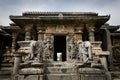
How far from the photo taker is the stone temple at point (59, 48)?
27.1 ft

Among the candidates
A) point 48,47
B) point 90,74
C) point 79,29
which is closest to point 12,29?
point 48,47

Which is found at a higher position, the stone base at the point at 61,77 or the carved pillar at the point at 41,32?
the carved pillar at the point at 41,32

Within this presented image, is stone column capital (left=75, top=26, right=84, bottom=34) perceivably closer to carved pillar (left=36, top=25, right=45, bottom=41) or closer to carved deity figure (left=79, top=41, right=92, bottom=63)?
carved pillar (left=36, top=25, right=45, bottom=41)

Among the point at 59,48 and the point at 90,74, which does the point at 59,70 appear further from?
the point at 59,48

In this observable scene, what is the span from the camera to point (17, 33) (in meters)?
15.1

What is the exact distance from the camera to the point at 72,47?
35.1ft

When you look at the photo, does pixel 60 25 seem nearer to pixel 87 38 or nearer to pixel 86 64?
pixel 87 38

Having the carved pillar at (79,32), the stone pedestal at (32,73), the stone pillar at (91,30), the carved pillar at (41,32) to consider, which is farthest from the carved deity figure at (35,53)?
the stone pillar at (91,30)

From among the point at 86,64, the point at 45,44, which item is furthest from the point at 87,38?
the point at 86,64

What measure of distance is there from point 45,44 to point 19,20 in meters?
2.57

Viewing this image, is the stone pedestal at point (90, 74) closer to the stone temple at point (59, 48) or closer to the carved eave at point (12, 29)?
the stone temple at point (59, 48)

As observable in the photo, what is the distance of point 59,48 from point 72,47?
18.8 feet

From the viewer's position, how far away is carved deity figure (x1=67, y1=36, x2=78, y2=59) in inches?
406

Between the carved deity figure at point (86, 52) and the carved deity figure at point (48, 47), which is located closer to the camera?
the carved deity figure at point (86, 52)
